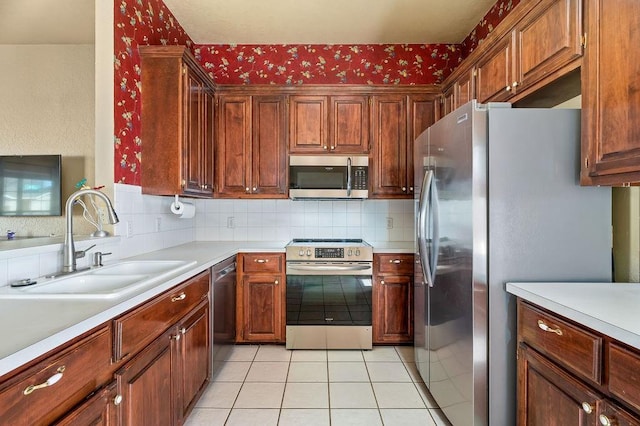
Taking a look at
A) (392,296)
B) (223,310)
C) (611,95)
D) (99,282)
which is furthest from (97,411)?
(392,296)

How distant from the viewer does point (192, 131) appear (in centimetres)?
254

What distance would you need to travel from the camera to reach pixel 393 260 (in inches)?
112

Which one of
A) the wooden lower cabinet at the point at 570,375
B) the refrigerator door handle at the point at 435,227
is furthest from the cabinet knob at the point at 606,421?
the refrigerator door handle at the point at 435,227

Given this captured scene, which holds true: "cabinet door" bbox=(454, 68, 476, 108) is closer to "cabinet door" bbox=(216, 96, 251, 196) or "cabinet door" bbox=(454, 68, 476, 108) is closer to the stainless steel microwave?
the stainless steel microwave

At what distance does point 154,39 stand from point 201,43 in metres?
0.92

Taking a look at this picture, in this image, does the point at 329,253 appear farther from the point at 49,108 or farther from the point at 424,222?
the point at 49,108

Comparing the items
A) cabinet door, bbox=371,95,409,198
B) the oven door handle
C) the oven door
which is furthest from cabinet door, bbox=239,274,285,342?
cabinet door, bbox=371,95,409,198

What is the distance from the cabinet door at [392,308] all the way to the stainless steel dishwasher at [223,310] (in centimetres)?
124

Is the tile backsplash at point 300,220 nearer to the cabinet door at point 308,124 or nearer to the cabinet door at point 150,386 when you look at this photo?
the cabinet door at point 308,124

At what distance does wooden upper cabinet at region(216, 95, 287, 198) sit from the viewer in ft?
10.1

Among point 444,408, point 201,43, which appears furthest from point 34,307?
point 201,43

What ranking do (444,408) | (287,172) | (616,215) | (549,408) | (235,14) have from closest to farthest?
(549,408), (616,215), (444,408), (235,14), (287,172)

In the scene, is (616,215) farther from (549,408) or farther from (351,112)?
(351,112)

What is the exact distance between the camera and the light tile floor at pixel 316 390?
75.9 inches
